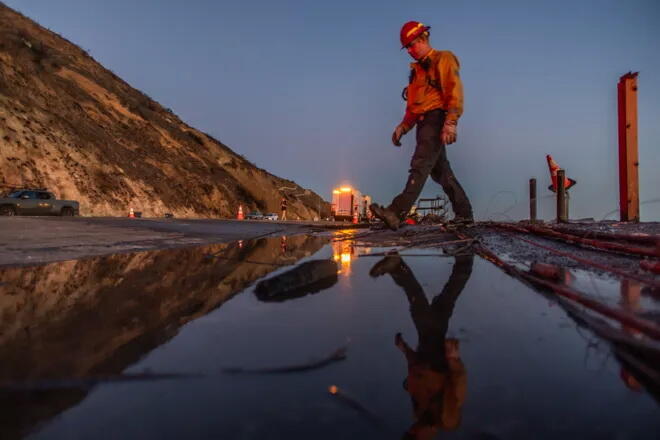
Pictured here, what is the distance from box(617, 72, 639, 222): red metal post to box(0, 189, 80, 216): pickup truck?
1946 centimetres

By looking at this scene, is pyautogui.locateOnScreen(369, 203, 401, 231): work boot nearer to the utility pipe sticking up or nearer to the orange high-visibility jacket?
the orange high-visibility jacket

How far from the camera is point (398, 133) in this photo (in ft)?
21.7

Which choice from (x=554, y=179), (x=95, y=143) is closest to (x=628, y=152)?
(x=554, y=179)

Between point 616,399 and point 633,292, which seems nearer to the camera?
point 616,399

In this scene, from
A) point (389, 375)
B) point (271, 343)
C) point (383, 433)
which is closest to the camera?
point (383, 433)

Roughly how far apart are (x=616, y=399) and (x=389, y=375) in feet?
1.62

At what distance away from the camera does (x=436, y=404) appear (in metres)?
0.90

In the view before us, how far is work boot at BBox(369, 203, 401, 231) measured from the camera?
6043 millimetres

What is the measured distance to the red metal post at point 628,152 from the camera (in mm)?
8445

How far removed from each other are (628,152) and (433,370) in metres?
9.61

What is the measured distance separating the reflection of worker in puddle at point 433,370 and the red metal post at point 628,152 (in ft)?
28.0

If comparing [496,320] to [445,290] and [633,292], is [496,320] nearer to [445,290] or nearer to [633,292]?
[445,290]

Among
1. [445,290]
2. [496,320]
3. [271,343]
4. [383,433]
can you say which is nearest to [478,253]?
[445,290]

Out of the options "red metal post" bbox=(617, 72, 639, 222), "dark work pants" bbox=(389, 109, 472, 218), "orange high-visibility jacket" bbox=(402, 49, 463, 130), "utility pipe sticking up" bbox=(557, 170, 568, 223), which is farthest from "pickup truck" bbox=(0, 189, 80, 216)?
"red metal post" bbox=(617, 72, 639, 222)
